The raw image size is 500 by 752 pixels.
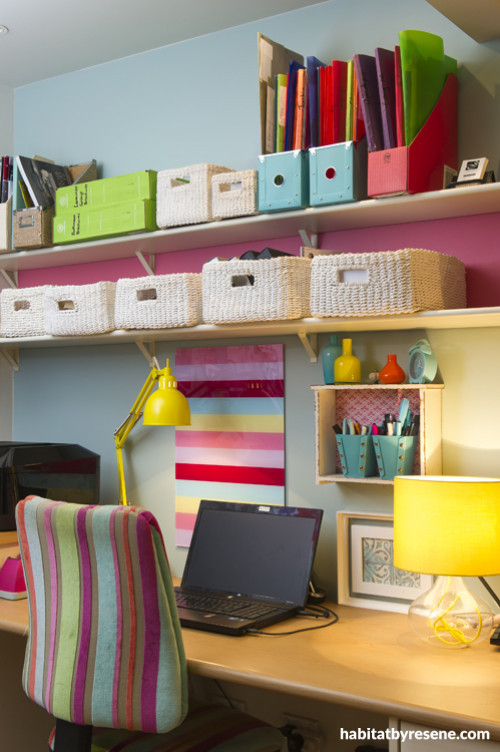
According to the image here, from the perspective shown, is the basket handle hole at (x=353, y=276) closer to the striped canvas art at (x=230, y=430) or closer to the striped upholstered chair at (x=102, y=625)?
the striped canvas art at (x=230, y=430)

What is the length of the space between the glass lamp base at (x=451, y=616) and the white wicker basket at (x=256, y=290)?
77cm

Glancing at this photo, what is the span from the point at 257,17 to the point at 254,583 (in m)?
1.74

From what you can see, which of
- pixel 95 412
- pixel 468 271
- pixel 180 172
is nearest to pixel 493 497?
pixel 468 271

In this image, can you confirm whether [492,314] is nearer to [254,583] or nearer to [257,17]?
[254,583]

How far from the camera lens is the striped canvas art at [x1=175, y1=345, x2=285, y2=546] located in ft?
7.89

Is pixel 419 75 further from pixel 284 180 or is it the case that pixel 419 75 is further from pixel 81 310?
pixel 81 310

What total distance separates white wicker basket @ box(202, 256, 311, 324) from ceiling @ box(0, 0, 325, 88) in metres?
0.88

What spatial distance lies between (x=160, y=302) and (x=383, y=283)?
2.24 feet

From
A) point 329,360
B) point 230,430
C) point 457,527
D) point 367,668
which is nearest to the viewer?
point 367,668

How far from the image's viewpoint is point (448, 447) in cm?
210

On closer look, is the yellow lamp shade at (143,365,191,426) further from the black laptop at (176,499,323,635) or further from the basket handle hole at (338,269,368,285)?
the basket handle hole at (338,269,368,285)

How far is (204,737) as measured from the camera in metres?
1.85

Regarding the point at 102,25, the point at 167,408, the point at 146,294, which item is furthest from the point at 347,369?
the point at 102,25

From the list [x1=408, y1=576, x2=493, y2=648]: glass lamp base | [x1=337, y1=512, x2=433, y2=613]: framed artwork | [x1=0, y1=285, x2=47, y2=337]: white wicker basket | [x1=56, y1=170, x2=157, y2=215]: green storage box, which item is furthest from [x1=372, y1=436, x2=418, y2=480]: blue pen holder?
[x1=0, y1=285, x2=47, y2=337]: white wicker basket
